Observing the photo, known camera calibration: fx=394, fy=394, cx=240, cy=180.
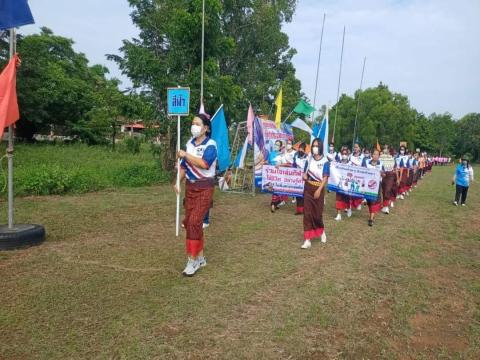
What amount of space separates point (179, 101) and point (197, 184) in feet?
7.94

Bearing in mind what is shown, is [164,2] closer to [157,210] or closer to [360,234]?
[157,210]

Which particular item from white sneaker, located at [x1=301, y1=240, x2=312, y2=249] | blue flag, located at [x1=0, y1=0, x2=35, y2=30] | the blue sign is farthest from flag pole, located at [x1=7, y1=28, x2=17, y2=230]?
white sneaker, located at [x1=301, y1=240, x2=312, y2=249]

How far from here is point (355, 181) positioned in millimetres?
9797

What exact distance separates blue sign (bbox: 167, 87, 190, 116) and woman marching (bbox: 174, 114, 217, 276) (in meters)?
1.90

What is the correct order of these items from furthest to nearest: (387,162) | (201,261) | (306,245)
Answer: (387,162), (306,245), (201,261)

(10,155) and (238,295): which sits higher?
(10,155)

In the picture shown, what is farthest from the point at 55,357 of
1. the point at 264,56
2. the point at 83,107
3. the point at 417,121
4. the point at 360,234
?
the point at 417,121

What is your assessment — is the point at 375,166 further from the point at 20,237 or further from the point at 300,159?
the point at 20,237

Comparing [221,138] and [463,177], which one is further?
[463,177]

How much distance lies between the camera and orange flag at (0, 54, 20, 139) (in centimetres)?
584

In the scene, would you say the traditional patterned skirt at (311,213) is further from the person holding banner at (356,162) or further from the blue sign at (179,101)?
the person holding banner at (356,162)

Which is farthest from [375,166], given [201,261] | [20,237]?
[20,237]

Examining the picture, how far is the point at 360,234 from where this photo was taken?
825 cm

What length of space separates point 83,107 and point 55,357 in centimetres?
3314
